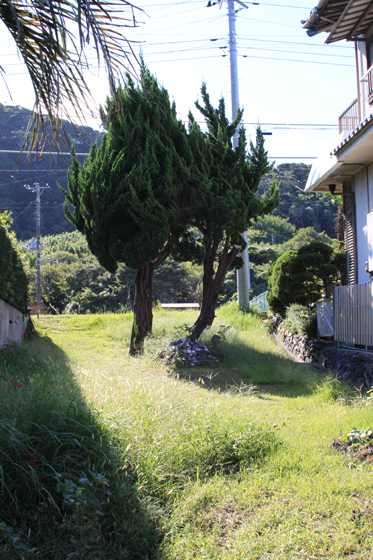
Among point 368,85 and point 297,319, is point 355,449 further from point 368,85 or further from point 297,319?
point 368,85

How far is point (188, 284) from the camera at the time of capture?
33.5 m

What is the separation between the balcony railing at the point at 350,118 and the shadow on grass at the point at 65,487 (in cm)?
1016

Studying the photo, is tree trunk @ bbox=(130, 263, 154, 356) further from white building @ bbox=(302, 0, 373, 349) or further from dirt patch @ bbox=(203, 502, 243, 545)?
dirt patch @ bbox=(203, 502, 243, 545)

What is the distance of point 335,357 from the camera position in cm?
918

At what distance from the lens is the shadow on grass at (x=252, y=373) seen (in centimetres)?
793

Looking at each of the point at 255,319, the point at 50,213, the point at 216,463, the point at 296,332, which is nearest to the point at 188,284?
the point at 255,319

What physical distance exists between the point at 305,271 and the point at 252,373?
293 centimetres

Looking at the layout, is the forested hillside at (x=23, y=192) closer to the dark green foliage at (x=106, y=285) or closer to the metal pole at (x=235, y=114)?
the dark green foliage at (x=106, y=285)

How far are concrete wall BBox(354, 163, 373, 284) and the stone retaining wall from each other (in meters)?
2.14

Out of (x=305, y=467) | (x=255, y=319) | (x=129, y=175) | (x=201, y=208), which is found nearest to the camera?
(x=305, y=467)

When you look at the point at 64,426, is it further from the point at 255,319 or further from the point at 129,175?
the point at 255,319

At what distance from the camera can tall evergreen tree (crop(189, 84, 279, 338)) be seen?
11.3 metres

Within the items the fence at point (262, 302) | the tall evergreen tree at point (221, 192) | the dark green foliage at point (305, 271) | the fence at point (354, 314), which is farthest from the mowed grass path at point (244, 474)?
the fence at point (262, 302)

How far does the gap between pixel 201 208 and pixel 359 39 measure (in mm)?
5852
